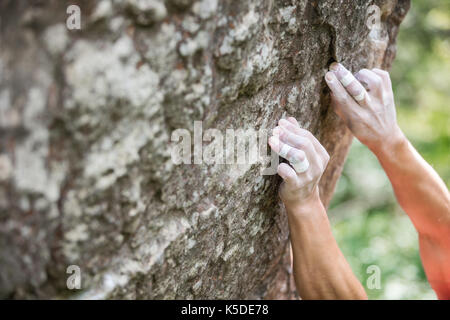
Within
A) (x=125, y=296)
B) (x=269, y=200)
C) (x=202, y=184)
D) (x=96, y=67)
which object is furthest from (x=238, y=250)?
(x=96, y=67)

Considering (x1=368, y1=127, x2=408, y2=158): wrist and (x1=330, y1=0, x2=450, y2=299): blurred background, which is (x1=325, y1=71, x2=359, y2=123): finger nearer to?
(x1=368, y1=127, x2=408, y2=158): wrist

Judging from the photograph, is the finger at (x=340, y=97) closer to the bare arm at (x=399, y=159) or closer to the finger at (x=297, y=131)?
the bare arm at (x=399, y=159)

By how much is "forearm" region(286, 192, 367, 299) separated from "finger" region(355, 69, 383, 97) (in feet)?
1.52

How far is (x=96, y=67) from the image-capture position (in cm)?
90

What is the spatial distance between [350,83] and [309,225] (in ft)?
1.82

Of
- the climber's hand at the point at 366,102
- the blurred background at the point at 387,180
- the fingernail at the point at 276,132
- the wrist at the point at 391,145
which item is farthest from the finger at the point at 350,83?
the blurred background at the point at 387,180

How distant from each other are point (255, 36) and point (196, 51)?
0.22 meters

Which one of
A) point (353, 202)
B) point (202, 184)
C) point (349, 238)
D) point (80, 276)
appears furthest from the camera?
point (353, 202)

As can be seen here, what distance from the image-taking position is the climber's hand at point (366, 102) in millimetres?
1556

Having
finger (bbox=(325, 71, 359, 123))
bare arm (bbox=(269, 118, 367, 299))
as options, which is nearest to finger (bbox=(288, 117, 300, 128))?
bare arm (bbox=(269, 118, 367, 299))

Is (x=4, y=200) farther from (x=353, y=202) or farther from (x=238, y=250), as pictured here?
(x=353, y=202)

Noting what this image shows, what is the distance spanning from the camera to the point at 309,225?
4.97ft

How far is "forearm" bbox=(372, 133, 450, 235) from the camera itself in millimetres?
1746

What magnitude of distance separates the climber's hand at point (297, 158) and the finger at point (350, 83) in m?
0.27
